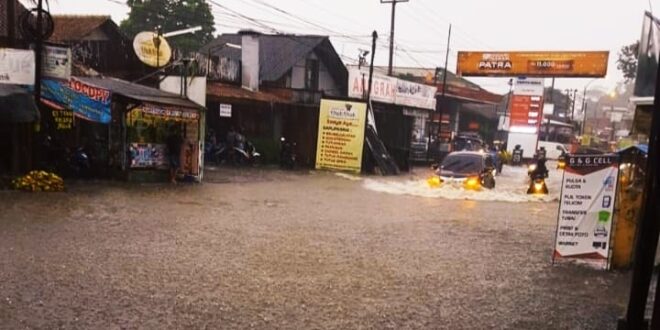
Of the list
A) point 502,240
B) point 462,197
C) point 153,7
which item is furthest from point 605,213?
point 153,7

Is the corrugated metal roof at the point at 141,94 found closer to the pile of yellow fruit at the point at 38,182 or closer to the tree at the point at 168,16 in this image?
the pile of yellow fruit at the point at 38,182

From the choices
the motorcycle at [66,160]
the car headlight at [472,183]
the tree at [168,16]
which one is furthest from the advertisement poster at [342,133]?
the tree at [168,16]

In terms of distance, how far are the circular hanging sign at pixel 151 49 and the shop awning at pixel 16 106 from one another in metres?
7.66

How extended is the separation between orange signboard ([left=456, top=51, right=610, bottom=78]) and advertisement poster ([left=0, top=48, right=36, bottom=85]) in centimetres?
3092

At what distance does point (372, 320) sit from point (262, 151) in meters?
20.4

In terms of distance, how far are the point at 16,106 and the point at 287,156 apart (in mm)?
12340

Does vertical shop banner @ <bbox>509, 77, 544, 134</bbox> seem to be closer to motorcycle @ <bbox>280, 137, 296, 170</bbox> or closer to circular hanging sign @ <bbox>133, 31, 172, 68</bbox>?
motorcycle @ <bbox>280, 137, 296, 170</bbox>

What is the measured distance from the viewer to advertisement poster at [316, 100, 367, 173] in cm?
2364

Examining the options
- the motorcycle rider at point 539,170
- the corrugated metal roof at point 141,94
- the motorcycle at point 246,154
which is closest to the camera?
the corrugated metal roof at point 141,94

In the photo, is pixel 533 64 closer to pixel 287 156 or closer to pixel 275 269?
pixel 287 156

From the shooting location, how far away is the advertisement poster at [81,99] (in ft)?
49.0

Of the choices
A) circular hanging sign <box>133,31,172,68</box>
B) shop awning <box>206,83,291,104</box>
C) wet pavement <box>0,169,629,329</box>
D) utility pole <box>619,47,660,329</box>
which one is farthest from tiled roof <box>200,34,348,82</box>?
utility pole <box>619,47,660,329</box>

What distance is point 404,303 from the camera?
21.4 ft

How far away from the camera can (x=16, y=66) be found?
44.5 ft
